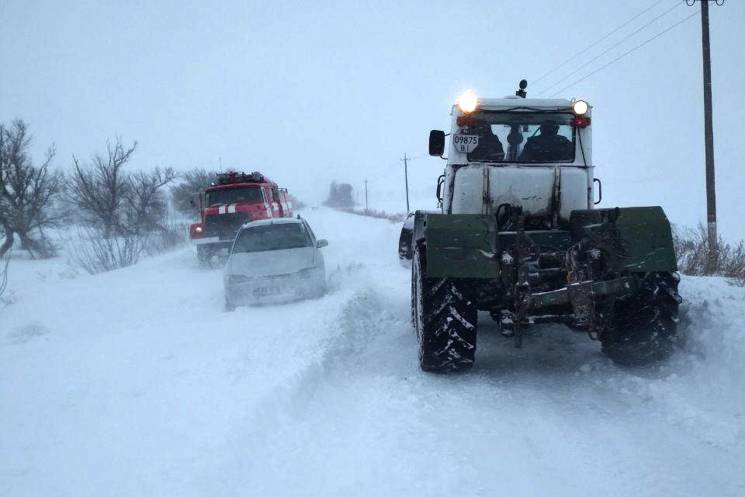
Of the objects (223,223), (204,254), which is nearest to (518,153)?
(223,223)

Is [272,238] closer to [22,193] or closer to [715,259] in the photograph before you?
[715,259]

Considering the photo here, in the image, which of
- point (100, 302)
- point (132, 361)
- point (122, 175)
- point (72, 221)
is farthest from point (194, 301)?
point (72, 221)

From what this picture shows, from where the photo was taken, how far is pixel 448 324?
450 cm

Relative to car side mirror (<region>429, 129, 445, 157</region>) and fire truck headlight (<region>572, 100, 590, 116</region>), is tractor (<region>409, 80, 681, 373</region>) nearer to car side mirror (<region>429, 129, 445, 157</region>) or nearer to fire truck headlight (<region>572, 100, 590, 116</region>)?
fire truck headlight (<region>572, 100, 590, 116</region>)

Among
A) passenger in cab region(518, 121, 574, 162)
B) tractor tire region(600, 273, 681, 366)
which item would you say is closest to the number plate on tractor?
passenger in cab region(518, 121, 574, 162)

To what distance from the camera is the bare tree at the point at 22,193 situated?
25828 mm

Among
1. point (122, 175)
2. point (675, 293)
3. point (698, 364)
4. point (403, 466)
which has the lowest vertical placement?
point (403, 466)

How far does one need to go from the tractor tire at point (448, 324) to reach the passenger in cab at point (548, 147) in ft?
6.32

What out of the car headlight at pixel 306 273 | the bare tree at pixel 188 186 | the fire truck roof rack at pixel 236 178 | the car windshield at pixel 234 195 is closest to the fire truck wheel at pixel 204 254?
the car windshield at pixel 234 195

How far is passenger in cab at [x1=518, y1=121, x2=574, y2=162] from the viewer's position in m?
5.50

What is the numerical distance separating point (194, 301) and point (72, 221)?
25.0 metres

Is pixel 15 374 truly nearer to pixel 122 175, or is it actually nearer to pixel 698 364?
pixel 698 364

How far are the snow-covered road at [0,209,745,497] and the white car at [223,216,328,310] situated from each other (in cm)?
216

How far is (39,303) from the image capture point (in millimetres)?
10047
